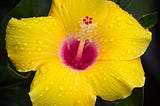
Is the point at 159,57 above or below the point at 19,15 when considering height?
below

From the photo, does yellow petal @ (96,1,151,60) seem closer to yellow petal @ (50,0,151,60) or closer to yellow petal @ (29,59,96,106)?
yellow petal @ (50,0,151,60)

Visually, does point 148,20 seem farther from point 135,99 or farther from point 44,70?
point 44,70

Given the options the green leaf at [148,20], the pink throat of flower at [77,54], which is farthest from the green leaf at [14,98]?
the green leaf at [148,20]

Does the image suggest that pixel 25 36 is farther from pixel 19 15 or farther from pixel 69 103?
pixel 69 103

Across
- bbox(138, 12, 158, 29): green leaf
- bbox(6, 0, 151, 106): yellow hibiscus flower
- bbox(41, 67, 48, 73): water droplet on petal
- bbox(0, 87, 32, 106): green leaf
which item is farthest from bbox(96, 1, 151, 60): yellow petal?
bbox(0, 87, 32, 106): green leaf

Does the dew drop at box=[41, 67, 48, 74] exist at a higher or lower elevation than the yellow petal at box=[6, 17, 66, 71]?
lower

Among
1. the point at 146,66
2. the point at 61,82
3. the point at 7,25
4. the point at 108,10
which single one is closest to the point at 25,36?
the point at 7,25

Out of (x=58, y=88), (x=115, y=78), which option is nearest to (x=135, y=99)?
(x=115, y=78)
